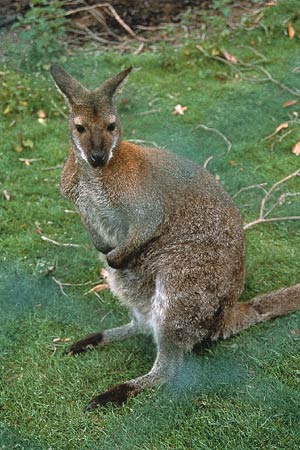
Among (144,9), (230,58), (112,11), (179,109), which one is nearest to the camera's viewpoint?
(179,109)

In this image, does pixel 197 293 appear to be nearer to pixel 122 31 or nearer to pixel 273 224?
pixel 273 224

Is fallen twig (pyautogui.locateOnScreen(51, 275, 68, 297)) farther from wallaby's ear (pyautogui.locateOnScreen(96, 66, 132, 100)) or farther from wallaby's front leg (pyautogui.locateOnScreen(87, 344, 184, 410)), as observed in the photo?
wallaby's ear (pyautogui.locateOnScreen(96, 66, 132, 100))

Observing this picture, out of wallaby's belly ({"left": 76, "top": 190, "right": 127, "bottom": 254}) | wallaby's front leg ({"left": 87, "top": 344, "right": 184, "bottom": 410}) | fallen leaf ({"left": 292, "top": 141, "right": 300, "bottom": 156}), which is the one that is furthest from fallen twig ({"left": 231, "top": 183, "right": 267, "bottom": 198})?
wallaby's front leg ({"left": 87, "top": 344, "right": 184, "bottom": 410})

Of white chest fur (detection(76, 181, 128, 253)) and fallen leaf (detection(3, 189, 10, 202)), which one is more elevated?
white chest fur (detection(76, 181, 128, 253))

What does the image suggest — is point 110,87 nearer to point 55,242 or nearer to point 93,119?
point 93,119

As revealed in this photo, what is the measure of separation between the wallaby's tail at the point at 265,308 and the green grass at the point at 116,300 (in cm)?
7

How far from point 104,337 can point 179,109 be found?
123 inches

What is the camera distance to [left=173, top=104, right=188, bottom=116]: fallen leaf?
6.91 meters

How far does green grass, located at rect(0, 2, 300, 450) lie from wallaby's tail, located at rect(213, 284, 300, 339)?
0.07 metres

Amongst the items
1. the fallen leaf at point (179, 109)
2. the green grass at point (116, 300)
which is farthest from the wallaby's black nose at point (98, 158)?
the fallen leaf at point (179, 109)

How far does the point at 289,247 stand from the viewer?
16.4 ft

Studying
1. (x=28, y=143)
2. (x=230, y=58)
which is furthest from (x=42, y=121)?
(x=230, y=58)

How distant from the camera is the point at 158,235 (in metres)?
3.99

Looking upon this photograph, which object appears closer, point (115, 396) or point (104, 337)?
point (115, 396)
